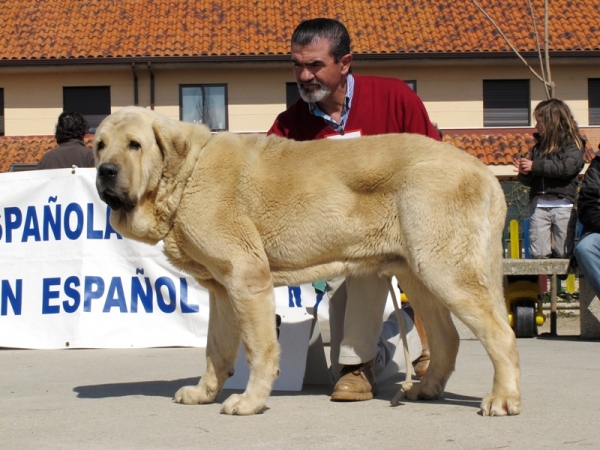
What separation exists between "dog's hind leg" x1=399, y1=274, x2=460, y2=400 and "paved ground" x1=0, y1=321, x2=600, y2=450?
0.12 metres

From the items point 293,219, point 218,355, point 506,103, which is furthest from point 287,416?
point 506,103

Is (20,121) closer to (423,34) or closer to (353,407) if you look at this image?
(423,34)

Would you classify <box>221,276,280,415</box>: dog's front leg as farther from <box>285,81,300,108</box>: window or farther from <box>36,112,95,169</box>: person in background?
<box>285,81,300,108</box>: window

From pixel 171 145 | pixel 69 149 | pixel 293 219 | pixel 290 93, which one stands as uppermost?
pixel 290 93

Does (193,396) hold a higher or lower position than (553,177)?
lower

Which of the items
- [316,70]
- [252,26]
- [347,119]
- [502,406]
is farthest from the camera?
[252,26]

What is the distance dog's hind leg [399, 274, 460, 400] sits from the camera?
18.1ft

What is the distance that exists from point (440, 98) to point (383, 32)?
2.70 m

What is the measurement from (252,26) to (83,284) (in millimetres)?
21398

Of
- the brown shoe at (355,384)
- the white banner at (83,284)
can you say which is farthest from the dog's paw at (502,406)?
the white banner at (83,284)

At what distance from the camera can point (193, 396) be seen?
17.8 feet

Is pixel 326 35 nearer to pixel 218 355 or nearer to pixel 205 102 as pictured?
pixel 218 355

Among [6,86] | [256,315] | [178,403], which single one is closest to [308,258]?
[256,315]

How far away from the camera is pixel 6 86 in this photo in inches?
1127
